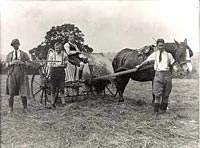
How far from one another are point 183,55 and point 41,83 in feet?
6.96

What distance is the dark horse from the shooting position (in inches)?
144

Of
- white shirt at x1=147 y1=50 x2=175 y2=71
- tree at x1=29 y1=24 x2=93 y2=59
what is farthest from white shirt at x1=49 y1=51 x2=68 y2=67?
white shirt at x1=147 y1=50 x2=175 y2=71

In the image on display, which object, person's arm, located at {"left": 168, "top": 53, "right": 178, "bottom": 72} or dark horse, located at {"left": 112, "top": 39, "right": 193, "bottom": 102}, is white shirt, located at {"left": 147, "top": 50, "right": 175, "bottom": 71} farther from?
dark horse, located at {"left": 112, "top": 39, "right": 193, "bottom": 102}

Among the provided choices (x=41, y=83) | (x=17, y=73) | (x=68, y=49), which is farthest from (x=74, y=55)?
(x=17, y=73)

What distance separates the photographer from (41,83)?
170 inches

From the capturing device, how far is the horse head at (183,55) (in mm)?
3605

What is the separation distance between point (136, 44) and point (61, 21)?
106 centimetres

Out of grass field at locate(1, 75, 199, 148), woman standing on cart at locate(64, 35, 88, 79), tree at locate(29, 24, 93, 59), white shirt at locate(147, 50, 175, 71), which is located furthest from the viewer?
woman standing on cart at locate(64, 35, 88, 79)

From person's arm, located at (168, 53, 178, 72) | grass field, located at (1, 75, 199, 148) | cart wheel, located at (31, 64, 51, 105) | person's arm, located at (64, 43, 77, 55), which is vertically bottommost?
grass field, located at (1, 75, 199, 148)

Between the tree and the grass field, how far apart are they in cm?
59

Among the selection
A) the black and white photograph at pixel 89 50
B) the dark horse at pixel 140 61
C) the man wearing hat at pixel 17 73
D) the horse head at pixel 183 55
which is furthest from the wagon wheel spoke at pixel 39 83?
the horse head at pixel 183 55

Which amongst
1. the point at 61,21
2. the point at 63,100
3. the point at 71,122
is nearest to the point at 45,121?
the point at 71,122

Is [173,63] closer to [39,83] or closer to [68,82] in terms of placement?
[68,82]

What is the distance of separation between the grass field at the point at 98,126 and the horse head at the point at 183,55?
2.21 ft
